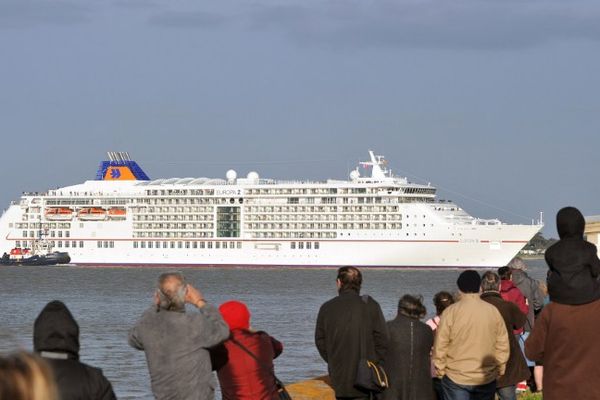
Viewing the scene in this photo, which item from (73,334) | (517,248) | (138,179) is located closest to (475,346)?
(73,334)

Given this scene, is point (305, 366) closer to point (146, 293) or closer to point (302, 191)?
point (146, 293)

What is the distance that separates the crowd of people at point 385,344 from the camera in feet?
21.6

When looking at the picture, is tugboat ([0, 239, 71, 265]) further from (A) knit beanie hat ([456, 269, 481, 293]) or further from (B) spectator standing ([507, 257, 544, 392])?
(A) knit beanie hat ([456, 269, 481, 293])

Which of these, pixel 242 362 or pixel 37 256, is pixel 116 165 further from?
pixel 242 362

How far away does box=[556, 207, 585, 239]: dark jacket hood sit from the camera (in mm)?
6945

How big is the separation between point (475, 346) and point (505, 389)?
91 centimetres

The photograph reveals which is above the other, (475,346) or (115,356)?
(475,346)

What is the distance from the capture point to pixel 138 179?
10831 cm

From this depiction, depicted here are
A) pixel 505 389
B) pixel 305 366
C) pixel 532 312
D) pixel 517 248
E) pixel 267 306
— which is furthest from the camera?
pixel 517 248

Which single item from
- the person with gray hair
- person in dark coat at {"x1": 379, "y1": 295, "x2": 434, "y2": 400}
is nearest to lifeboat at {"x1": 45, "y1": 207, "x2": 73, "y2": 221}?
person in dark coat at {"x1": 379, "y1": 295, "x2": 434, "y2": 400}

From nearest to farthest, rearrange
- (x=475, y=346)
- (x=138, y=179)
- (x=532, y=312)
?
(x=475, y=346) < (x=532, y=312) < (x=138, y=179)

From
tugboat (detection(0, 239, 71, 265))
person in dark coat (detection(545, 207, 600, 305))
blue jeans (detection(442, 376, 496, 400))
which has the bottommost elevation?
tugboat (detection(0, 239, 71, 265))

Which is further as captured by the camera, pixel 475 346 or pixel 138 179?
pixel 138 179

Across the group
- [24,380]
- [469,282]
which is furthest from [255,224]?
[24,380]
